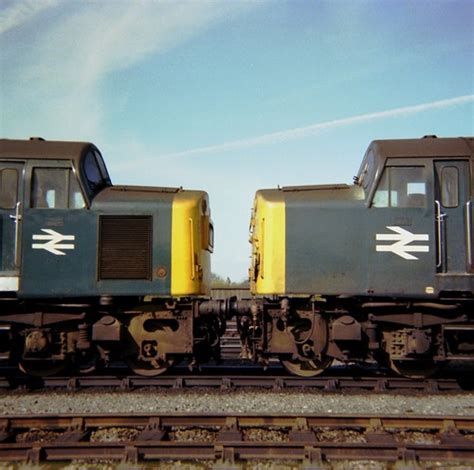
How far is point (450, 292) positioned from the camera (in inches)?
304

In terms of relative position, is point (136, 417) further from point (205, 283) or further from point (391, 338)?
point (391, 338)

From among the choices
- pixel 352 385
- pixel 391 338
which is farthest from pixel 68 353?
pixel 391 338

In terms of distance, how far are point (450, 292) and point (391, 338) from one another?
1.18m

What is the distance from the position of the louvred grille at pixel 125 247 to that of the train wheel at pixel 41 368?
176cm

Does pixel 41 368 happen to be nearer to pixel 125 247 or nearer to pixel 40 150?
pixel 125 247

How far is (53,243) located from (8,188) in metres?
1.20

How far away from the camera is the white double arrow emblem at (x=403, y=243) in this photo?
7750 millimetres

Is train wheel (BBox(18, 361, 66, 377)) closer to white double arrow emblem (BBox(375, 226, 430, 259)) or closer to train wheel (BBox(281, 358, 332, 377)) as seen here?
train wheel (BBox(281, 358, 332, 377))

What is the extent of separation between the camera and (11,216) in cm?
799

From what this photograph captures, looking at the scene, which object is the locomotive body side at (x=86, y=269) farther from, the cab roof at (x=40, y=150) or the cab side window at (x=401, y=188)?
the cab side window at (x=401, y=188)

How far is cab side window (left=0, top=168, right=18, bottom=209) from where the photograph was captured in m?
8.04

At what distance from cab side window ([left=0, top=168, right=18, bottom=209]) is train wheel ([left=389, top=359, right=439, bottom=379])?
22.4ft

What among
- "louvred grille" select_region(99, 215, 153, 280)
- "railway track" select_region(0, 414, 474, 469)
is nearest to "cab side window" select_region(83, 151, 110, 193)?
"louvred grille" select_region(99, 215, 153, 280)

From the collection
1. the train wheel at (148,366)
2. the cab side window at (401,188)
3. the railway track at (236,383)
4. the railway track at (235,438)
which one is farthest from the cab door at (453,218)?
the train wheel at (148,366)
